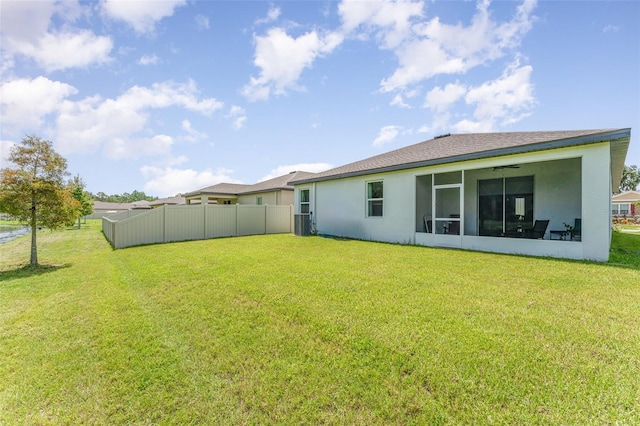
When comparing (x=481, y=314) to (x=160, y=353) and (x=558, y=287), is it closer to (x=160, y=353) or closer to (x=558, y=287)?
(x=558, y=287)

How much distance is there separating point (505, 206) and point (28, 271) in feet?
54.1

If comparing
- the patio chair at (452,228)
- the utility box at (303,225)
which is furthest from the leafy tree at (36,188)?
the patio chair at (452,228)

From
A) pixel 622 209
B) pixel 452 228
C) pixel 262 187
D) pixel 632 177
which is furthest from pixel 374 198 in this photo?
pixel 632 177

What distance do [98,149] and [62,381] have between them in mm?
20209

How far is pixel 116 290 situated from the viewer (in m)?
5.69

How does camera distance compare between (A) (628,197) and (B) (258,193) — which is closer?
(B) (258,193)

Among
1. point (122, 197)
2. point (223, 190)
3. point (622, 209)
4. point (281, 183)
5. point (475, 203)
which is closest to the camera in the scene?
point (475, 203)

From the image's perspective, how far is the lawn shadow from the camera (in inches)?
298

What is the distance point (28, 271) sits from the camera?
26.8 ft

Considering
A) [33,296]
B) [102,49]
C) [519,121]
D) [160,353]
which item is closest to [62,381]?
A: [160,353]

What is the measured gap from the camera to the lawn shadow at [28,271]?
7.56 m

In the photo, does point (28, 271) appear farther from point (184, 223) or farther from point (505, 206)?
point (505, 206)

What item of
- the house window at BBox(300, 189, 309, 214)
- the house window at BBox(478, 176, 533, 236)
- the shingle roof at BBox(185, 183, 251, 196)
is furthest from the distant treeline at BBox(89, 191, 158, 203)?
the house window at BBox(478, 176, 533, 236)

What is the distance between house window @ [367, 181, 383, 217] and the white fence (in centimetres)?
678
